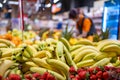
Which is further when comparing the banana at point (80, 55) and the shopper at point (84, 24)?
Result: the shopper at point (84, 24)

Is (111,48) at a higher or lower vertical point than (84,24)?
higher

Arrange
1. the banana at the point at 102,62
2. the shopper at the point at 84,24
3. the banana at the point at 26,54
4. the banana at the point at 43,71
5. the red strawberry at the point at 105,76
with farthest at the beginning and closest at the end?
the shopper at the point at 84,24
the banana at the point at 26,54
the banana at the point at 102,62
the banana at the point at 43,71
the red strawberry at the point at 105,76

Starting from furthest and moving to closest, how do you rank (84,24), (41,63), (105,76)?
(84,24), (41,63), (105,76)

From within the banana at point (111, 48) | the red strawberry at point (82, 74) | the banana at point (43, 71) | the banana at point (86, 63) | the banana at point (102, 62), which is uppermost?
the banana at point (111, 48)

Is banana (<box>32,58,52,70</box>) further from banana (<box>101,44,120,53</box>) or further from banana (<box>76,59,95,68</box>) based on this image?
banana (<box>101,44,120,53</box>)

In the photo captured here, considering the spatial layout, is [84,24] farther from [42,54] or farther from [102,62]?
[102,62]

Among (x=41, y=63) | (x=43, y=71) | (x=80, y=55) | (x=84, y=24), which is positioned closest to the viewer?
(x=43, y=71)

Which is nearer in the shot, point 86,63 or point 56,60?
point 56,60

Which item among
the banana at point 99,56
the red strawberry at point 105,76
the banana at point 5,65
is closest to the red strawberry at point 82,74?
the red strawberry at point 105,76

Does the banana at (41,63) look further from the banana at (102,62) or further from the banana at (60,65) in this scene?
the banana at (102,62)

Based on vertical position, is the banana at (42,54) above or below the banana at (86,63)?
above

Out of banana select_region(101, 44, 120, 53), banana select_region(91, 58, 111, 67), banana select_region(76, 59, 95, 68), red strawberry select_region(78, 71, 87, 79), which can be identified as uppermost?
banana select_region(101, 44, 120, 53)

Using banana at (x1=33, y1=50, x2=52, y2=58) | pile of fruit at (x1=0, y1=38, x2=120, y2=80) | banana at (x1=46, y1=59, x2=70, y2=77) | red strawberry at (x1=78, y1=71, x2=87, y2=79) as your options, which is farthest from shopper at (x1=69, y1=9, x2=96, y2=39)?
red strawberry at (x1=78, y1=71, x2=87, y2=79)

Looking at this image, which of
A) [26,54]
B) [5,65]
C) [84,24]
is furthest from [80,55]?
[84,24]
